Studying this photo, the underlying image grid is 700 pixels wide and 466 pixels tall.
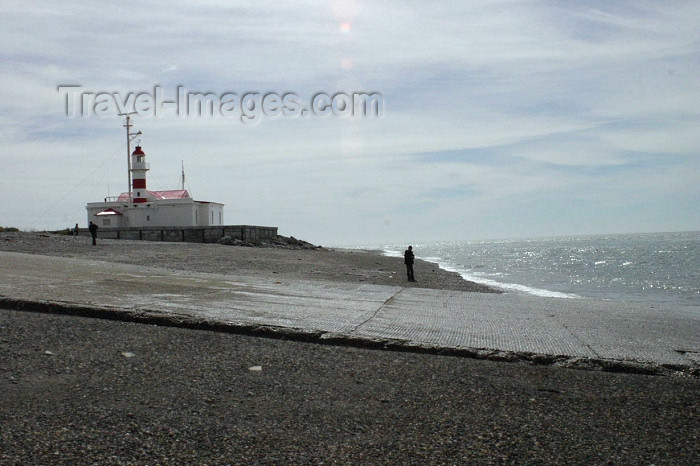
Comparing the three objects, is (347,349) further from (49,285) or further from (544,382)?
(49,285)

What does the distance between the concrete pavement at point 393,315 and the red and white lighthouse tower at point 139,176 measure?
41382 mm

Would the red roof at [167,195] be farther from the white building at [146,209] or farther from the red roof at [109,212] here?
the red roof at [109,212]

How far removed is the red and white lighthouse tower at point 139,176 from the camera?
5341 cm

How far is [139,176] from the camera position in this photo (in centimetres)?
5375

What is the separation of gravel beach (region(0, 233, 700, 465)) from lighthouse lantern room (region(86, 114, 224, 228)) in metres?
43.6

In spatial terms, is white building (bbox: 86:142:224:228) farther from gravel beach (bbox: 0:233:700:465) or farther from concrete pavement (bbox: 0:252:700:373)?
gravel beach (bbox: 0:233:700:465)

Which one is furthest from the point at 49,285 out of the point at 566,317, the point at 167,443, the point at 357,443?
the point at 566,317

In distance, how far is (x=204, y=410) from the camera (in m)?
5.28

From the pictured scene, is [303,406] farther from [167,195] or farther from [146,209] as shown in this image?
[167,195]

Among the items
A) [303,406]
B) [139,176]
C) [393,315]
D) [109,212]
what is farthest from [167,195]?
[303,406]

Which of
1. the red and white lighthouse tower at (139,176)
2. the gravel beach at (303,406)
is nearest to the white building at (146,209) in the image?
the red and white lighthouse tower at (139,176)

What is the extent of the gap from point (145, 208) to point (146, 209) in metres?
0.16

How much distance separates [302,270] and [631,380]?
1725cm

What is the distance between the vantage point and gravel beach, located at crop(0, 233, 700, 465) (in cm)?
456
